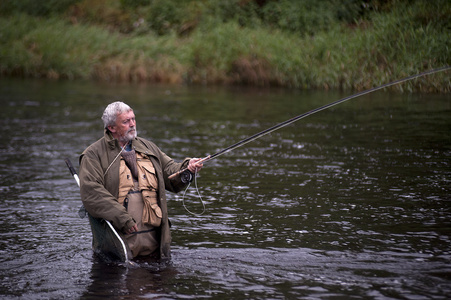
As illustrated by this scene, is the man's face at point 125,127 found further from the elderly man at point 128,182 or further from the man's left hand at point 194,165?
the man's left hand at point 194,165

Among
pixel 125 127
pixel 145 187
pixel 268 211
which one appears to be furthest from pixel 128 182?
pixel 268 211

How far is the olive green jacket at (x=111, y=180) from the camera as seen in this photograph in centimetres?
571

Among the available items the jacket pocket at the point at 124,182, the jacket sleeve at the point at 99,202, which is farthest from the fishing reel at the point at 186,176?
the jacket sleeve at the point at 99,202

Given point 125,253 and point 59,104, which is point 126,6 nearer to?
point 59,104

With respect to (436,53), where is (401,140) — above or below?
below

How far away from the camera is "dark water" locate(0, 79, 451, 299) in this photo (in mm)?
5734

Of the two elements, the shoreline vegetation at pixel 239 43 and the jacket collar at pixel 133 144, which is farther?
the shoreline vegetation at pixel 239 43

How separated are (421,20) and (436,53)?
1.94 metres

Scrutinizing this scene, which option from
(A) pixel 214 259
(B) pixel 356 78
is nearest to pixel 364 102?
(B) pixel 356 78

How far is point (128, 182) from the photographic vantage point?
5949 mm

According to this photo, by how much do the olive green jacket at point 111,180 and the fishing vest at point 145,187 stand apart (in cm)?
5

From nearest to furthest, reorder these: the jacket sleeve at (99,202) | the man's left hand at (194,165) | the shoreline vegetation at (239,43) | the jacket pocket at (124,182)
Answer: the jacket sleeve at (99,202) → the jacket pocket at (124,182) → the man's left hand at (194,165) → the shoreline vegetation at (239,43)

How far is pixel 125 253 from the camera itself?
5.93 metres

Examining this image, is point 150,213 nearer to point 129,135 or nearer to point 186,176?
point 186,176
